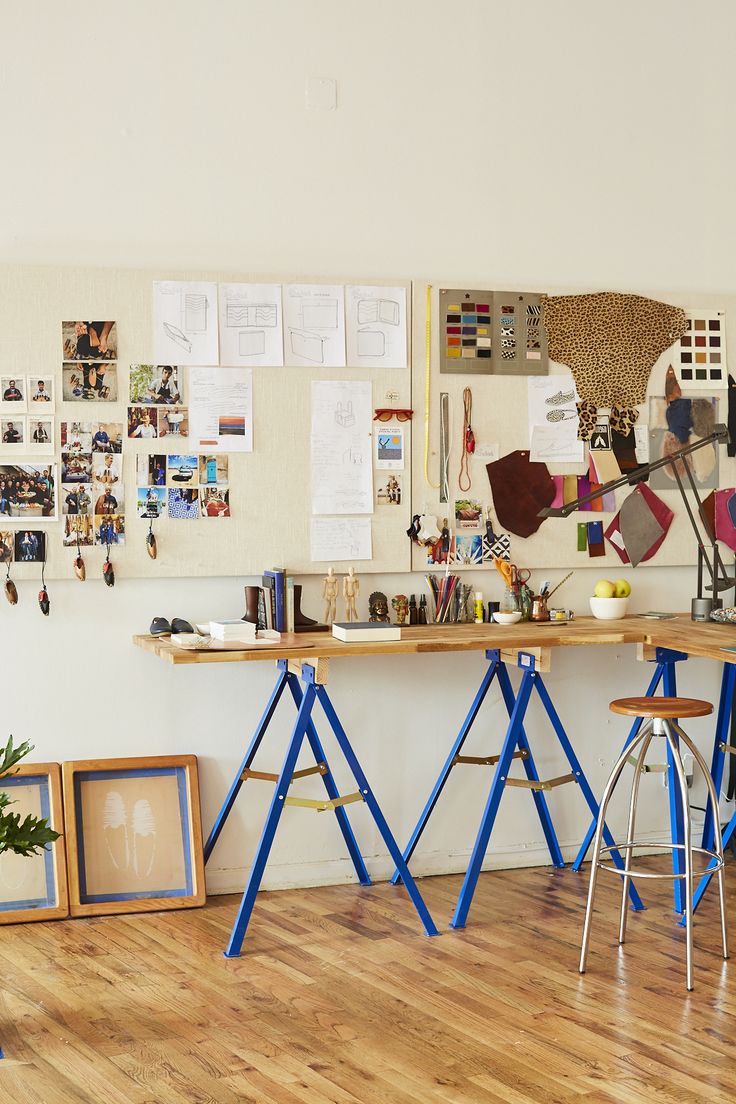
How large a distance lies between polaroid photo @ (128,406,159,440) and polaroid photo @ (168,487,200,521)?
189 mm

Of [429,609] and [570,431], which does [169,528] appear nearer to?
[429,609]

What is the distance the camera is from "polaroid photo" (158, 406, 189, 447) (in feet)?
12.7

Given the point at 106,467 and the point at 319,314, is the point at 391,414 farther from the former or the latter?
the point at 106,467

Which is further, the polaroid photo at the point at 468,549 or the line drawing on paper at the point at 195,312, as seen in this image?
the polaroid photo at the point at 468,549

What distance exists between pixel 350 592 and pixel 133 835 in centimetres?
103

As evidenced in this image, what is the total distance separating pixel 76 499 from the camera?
3816 millimetres

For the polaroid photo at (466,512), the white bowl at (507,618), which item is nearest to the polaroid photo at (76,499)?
the polaroid photo at (466,512)

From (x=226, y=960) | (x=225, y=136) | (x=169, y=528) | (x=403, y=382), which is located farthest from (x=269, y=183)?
(x=226, y=960)

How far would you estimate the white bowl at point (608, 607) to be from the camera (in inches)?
163

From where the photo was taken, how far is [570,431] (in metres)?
4.28

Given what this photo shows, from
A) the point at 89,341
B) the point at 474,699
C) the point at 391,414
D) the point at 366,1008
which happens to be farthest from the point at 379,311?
the point at 366,1008

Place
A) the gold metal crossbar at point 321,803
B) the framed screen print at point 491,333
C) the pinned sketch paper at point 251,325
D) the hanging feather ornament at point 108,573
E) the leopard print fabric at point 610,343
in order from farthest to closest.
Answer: the leopard print fabric at point 610,343
the framed screen print at point 491,333
the pinned sketch paper at point 251,325
the hanging feather ornament at point 108,573
the gold metal crossbar at point 321,803

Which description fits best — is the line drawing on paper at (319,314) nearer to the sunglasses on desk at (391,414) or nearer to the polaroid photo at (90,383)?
the sunglasses on desk at (391,414)

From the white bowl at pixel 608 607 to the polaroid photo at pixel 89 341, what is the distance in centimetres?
178
